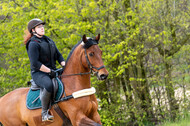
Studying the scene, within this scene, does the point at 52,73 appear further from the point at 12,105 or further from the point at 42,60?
the point at 12,105

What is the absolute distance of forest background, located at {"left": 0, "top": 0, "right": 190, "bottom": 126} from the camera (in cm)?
993

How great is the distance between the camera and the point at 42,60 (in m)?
4.62

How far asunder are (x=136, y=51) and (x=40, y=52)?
5.77 m

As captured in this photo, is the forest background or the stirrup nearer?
the stirrup

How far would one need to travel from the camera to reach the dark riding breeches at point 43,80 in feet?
14.1

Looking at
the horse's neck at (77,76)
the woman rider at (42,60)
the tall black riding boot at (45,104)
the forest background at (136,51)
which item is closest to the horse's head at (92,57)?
the horse's neck at (77,76)

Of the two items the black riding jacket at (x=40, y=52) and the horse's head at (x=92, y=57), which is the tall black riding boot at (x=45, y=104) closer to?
the black riding jacket at (x=40, y=52)

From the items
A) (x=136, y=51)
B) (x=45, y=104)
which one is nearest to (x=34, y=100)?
(x=45, y=104)

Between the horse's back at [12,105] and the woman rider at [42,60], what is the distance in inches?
31.4

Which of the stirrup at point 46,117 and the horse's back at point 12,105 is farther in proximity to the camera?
the horse's back at point 12,105

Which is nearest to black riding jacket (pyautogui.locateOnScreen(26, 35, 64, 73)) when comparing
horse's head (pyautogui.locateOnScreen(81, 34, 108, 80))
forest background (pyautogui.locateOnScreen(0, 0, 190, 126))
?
horse's head (pyautogui.locateOnScreen(81, 34, 108, 80))

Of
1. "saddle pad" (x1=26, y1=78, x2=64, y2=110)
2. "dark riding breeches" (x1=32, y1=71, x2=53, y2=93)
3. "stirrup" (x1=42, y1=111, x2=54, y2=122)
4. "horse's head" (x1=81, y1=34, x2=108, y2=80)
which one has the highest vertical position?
"horse's head" (x1=81, y1=34, x2=108, y2=80)

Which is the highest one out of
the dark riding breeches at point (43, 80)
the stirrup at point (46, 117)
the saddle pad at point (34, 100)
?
the dark riding breeches at point (43, 80)

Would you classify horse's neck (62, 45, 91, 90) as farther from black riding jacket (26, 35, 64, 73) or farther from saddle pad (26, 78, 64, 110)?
black riding jacket (26, 35, 64, 73)
